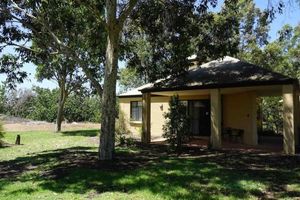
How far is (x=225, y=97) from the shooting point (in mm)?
21531

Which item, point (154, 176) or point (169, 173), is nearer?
point (154, 176)

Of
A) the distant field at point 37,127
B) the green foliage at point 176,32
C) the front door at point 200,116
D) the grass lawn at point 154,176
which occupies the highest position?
the green foliage at point 176,32

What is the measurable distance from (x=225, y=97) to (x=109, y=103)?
10324 mm

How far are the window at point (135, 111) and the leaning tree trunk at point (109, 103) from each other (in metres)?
14.0

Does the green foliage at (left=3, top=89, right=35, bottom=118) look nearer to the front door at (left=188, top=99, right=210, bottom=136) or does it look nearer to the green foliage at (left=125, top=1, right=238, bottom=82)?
the front door at (left=188, top=99, right=210, bottom=136)

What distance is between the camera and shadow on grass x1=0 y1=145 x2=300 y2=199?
29.5 feet

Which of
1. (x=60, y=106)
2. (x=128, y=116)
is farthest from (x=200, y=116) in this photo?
(x=60, y=106)

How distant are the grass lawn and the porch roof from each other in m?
3.26

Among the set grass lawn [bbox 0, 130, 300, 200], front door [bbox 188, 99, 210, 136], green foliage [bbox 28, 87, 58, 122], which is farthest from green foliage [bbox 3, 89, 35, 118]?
grass lawn [bbox 0, 130, 300, 200]

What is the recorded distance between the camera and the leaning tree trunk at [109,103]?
1319cm

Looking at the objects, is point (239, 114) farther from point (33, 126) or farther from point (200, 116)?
point (33, 126)

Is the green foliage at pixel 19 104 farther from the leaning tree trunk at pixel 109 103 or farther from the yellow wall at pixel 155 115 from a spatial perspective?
the leaning tree trunk at pixel 109 103

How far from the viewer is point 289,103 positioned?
1496cm

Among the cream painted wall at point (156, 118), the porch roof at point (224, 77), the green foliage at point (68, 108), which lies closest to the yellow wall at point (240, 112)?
the porch roof at point (224, 77)
